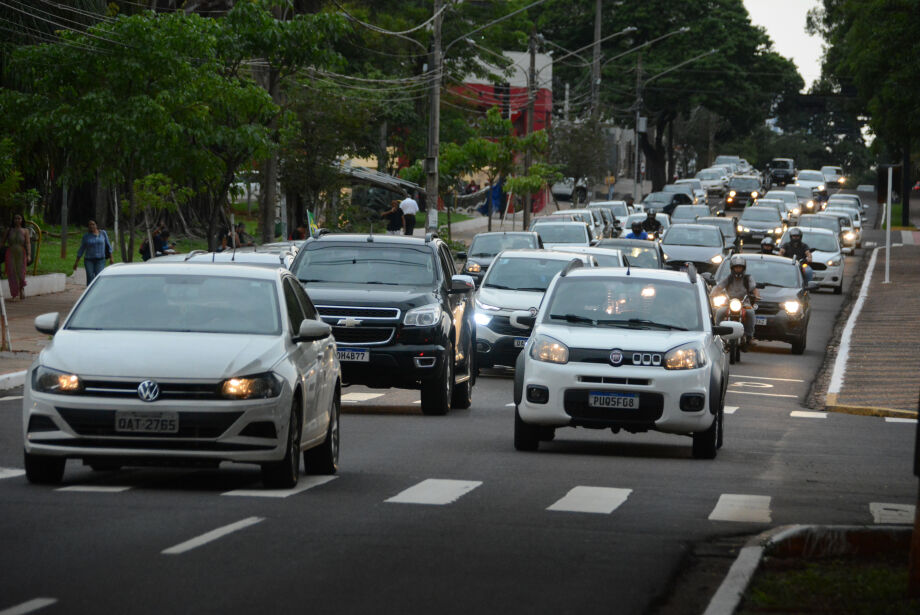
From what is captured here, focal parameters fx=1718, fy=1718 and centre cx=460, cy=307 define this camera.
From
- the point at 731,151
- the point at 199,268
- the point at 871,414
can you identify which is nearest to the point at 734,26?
the point at 731,151

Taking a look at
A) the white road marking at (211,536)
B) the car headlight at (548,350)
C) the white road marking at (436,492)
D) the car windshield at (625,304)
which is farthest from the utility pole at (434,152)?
the white road marking at (211,536)

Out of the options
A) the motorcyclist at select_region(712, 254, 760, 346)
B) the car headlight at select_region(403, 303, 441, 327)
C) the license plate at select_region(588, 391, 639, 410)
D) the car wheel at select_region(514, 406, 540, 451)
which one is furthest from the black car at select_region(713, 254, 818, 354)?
the license plate at select_region(588, 391, 639, 410)

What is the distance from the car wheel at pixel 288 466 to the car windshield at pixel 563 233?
96.4ft

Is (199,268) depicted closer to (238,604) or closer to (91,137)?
(238,604)

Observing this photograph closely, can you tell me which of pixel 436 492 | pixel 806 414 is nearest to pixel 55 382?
pixel 436 492

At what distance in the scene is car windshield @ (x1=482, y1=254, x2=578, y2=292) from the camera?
2511cm

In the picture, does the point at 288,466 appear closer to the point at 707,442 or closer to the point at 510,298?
the point at 707,442

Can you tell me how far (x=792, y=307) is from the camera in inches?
1225

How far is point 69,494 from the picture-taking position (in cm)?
1097

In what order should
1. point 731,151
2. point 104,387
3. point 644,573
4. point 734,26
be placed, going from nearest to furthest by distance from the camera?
point 644,573, point 104,387, point 734,26, point 731,151

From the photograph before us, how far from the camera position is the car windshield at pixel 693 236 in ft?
157

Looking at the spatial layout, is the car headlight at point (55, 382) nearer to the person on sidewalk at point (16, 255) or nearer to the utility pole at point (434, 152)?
the person on sidewalk at point (16, 255)

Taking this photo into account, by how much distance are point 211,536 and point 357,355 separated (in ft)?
29.1

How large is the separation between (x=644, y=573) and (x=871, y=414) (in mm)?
13946
